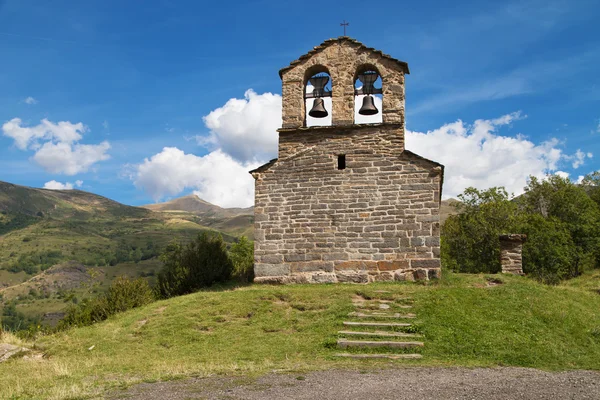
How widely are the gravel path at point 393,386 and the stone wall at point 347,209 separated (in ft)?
23.1

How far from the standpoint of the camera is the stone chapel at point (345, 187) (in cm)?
1581

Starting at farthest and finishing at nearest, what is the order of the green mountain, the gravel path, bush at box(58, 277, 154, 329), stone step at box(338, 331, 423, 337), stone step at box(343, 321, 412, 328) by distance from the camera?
the green mountain, bush at box(58, 277, 154, 329), stone step at box(343, 321, 412, 328), stone step at box(338, 331, 423, 337), the gravel path

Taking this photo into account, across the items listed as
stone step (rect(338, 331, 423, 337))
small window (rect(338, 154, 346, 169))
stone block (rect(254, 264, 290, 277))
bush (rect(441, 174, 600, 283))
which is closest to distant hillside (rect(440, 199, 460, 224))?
bush (rect(441, 174, 600, 283))

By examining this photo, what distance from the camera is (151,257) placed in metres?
131

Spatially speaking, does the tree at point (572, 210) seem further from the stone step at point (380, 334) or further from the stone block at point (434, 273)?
the stone step at point (380, 334)

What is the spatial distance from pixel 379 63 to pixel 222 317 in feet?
31.7

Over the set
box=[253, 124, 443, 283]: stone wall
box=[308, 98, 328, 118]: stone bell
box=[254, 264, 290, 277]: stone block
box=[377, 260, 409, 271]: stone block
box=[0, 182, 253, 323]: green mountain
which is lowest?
box=[0, 182, 253, 323]: green mountain

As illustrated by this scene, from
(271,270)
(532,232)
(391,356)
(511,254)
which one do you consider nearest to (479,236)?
(532,232)

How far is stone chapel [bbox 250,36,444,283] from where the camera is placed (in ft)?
51.9

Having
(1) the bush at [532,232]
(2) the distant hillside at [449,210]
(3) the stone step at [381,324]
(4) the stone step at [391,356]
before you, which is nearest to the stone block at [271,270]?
(3) the stone step at [381,324]

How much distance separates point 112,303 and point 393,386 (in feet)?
36.6

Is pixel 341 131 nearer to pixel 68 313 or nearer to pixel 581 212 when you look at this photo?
pixel 68 313

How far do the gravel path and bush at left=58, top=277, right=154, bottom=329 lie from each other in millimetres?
8357

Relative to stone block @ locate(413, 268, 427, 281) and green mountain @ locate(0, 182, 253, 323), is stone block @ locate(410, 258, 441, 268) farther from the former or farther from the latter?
green mountain @ locate(0, 182, 253, 323)
